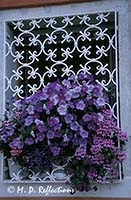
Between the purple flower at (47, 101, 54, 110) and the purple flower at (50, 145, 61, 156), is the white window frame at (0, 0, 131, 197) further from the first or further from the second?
the purple flower at (47, 101, 54, 110)

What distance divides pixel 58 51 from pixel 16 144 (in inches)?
43.7

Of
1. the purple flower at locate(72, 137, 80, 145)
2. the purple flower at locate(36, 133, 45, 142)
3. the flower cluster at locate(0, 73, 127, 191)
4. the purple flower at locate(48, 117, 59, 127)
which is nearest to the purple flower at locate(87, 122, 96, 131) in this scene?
the flower cluster at locate(0, 73, 127, 191)

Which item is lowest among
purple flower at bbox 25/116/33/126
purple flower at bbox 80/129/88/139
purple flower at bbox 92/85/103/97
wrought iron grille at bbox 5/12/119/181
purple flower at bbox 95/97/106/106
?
purple flower at bbox 80/129/88/139

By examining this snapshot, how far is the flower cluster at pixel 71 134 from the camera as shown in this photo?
3.14 meters

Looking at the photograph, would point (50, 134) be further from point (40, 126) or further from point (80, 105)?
point (80, 105)

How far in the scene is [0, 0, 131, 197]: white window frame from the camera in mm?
3257

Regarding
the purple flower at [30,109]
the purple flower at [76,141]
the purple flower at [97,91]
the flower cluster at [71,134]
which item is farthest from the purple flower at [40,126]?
the purple flower at [97,91]

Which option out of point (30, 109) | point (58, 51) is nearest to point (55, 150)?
Answer: point (30, 109)

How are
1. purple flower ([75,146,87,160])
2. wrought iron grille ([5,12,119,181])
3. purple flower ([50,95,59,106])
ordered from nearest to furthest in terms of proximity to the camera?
purple flower ([75,146,87,160]) < purple flower ([50,95,59,106]) < wrought iron grille ([5,12,119,181])

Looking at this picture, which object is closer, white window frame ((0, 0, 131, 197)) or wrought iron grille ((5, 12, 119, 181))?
white window frame ((0, 0, 131, 197))

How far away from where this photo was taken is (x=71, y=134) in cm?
322

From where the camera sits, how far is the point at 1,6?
12.1ft

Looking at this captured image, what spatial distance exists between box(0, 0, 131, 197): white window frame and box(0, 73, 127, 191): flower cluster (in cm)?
11

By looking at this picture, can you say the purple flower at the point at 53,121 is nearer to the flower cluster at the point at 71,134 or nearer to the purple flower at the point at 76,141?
the flower cluster at the point at 71,134
